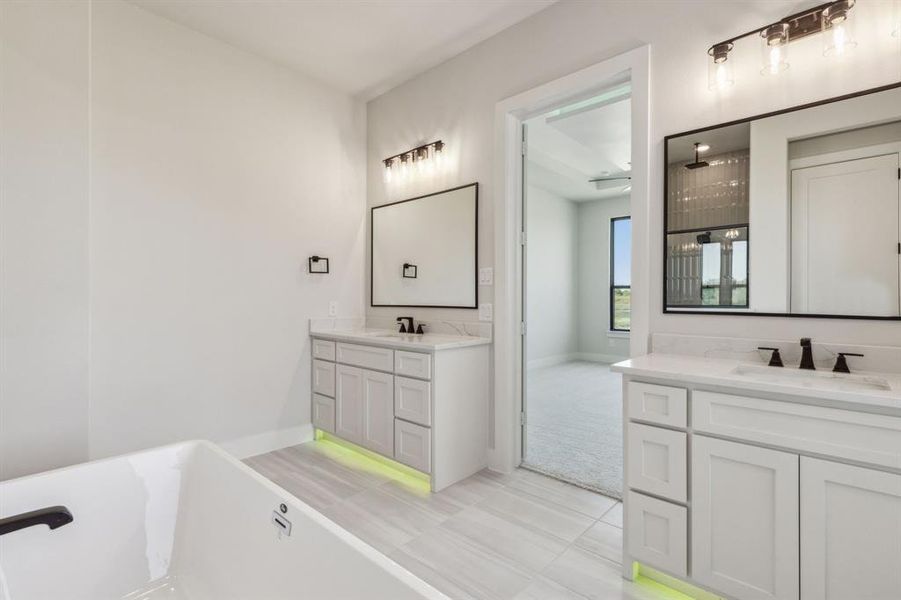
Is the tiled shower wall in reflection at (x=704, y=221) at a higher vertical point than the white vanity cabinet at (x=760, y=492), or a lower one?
higher

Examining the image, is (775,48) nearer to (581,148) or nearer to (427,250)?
(427,250)

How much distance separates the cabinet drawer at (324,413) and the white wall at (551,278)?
12.5ft

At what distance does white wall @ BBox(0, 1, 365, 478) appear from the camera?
1978 millimetres

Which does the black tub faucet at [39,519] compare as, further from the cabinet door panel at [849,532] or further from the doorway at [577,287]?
the cabinet door panel at [849,532]

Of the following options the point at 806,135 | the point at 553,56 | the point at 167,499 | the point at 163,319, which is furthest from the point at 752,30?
the point at 163,319

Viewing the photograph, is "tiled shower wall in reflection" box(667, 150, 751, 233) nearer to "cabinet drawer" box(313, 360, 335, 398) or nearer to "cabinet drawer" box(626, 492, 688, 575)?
"cabinet drawer" box(626, 492, 688, 575)

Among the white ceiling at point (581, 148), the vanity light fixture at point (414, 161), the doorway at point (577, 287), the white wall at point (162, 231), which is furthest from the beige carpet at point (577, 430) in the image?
the vanity light fixture at point (414, 161)

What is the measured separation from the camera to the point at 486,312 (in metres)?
2.92

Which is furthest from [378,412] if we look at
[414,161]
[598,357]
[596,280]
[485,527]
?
[596,280]

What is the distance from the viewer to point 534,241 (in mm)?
6617

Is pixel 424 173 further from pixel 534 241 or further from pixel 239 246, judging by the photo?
pixel 534 241

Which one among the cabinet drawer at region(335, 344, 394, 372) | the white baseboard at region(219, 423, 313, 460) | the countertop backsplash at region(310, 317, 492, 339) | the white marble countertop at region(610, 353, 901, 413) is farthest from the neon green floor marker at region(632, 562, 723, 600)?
the white baseboard at region(219, 423, 313, 460)

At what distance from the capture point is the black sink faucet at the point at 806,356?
1.69m

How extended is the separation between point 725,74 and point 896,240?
993 millimetres
